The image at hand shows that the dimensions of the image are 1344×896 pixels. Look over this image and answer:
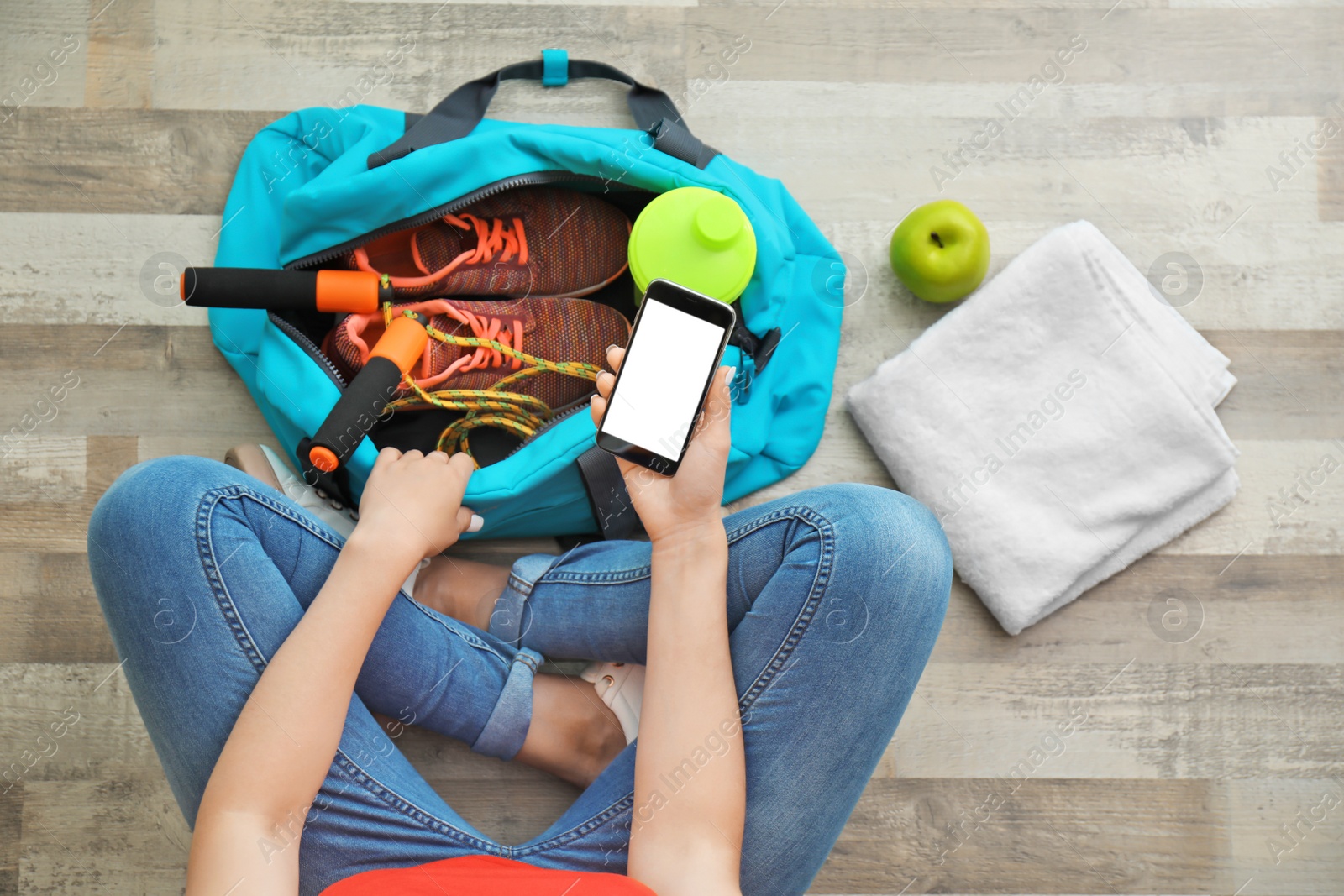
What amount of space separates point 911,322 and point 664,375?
365 mm

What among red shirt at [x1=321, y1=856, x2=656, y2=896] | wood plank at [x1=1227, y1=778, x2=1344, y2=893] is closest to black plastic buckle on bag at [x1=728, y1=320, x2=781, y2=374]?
red shirt at [x1=321, y1=856, x2=656, y2=896]

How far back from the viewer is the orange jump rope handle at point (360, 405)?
2.34 feet

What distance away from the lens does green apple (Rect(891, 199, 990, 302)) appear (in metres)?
0.86

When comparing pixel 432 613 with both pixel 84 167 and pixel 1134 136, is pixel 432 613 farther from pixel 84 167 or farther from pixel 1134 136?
pixel 1134 136

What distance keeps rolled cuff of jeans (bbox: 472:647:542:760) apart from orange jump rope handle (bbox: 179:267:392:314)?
1.24ft

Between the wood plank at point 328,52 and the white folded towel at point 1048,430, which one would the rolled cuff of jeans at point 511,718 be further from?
the wood plank at point 328,52

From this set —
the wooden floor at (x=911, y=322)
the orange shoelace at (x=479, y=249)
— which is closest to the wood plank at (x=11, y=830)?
the wooden floor at (x=911, y=322)

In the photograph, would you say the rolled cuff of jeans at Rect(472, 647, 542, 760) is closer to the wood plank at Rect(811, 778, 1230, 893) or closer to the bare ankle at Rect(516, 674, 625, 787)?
the bare ankle at Rect(516, 674, 625, 787)

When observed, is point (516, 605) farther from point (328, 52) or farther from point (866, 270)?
point (328, 52)

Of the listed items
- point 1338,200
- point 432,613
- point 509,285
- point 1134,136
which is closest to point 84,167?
point 509,285

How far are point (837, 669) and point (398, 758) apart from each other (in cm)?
39

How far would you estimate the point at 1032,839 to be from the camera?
2.95 feet

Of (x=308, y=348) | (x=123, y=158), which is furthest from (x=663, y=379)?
(x=123, y=158)

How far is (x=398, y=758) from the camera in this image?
0.72m
